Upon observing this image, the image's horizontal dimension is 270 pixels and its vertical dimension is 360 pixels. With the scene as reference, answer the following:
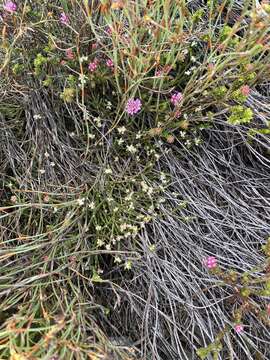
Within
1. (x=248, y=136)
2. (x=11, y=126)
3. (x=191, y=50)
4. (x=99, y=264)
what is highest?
(x=191, y=50)

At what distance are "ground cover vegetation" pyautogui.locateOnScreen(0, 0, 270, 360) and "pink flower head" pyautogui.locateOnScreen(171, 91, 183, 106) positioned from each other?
0.02 meters

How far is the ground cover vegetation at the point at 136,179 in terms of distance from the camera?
111 cm

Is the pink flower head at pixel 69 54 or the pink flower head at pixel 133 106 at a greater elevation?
the pink flower head at pixel 69 54

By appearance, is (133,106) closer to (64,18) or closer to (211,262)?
(64,18)

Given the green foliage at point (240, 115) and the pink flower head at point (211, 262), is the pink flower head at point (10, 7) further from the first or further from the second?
the pink flower head at point (211, 262)

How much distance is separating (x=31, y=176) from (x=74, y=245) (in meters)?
0.24

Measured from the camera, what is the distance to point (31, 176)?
50.6 inches

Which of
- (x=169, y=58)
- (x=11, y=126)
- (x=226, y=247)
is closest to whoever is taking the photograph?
(x=169, y=58)

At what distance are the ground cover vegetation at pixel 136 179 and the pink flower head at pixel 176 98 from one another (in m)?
0.02

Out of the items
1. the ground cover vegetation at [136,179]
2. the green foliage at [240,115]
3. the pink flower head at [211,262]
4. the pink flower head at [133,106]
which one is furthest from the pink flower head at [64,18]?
the pink flower head at [211,262]

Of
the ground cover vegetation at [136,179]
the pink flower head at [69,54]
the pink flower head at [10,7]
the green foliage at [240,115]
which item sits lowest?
the ground cover vegetation at [136,179]

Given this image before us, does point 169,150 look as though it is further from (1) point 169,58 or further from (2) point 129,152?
(1) point 169,58

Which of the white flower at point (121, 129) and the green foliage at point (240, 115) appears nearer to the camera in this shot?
the green foliage at point (240, 115)

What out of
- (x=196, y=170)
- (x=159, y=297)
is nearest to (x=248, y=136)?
(x=196, y=170)
